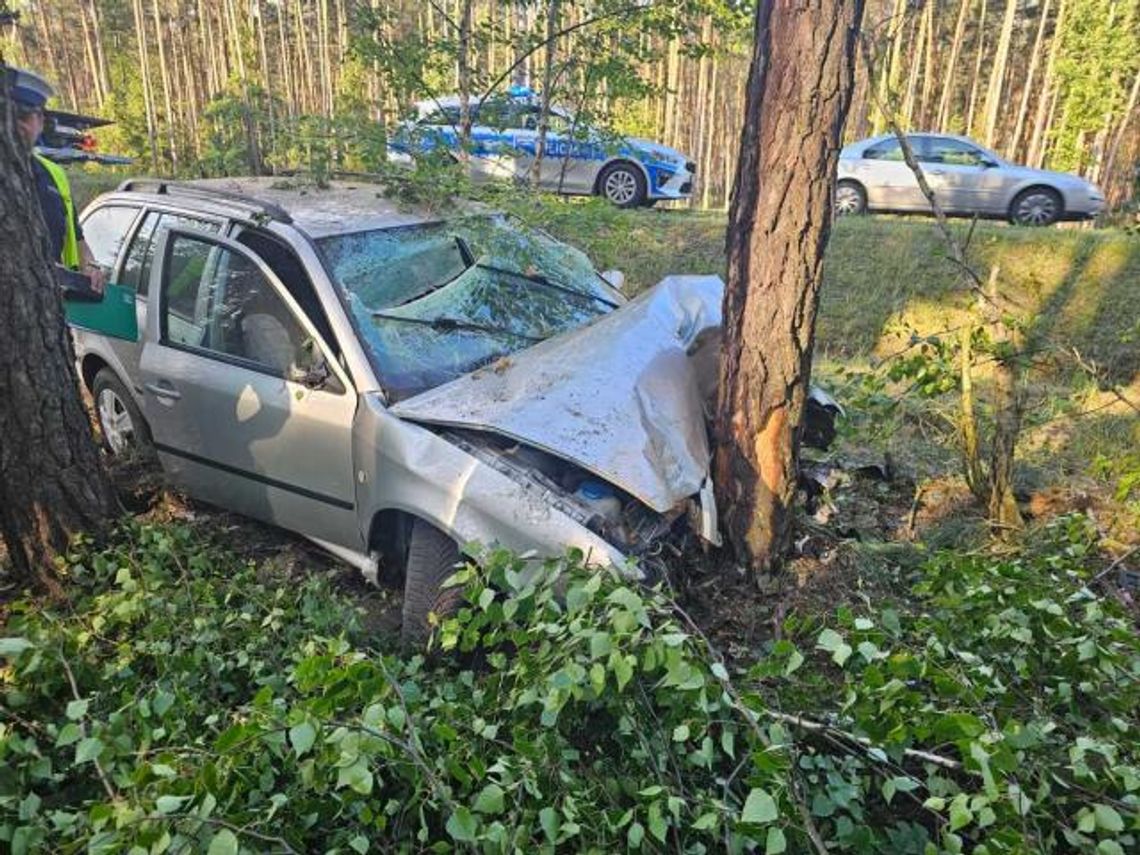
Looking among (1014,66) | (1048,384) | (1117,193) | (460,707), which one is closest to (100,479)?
(460,707)

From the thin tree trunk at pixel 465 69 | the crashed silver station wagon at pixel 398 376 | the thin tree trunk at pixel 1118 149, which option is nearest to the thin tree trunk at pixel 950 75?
the thin tree trunk at pixel 1118 149

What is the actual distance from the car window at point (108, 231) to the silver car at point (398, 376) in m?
0.01

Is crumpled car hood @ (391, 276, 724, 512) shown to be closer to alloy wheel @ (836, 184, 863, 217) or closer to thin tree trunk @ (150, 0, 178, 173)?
alloy wheel @ (836, 184, 863, 217)

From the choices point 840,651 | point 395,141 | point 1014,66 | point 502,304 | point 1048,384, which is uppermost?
point 1014,66

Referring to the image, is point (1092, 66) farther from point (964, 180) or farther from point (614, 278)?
point (614, 278)

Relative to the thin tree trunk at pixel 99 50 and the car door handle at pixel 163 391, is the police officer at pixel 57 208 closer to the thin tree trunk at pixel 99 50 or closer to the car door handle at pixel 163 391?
the car door handle at pixel 163 391

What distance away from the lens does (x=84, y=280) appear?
3.81 meters

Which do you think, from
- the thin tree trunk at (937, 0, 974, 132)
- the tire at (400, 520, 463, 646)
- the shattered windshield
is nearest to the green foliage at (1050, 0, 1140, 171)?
the thin tree trunk at (937, 0, 974, 132)

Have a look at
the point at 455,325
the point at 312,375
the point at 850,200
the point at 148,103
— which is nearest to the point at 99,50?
the point at 148,103

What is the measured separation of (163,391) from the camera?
377 cm

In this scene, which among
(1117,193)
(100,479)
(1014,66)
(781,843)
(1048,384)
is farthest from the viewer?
(1014,66)

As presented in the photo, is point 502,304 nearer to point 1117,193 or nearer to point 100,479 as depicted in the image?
point 100,479

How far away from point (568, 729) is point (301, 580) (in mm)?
1780

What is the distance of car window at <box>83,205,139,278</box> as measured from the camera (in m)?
4.22
